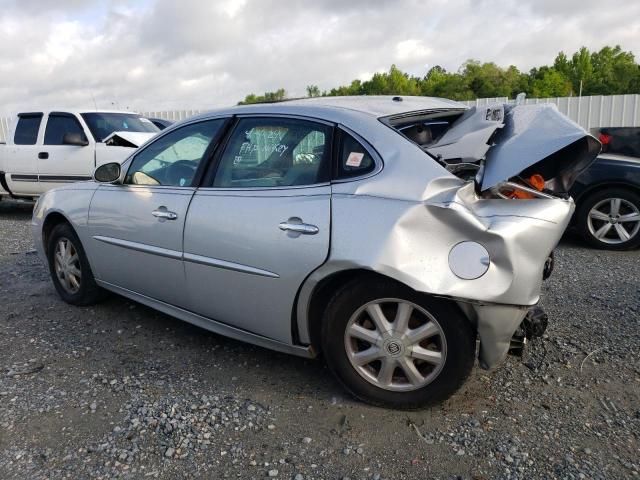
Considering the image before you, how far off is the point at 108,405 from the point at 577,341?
116 inches

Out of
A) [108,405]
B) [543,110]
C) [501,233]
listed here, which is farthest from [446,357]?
[108,405]

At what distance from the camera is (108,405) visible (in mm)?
3064

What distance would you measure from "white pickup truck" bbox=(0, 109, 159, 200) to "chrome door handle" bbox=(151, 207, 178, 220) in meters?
5.28

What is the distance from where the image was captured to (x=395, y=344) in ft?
9.20

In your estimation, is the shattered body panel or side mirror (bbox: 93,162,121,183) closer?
the shattered body panel

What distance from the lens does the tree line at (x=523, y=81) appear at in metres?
45.9

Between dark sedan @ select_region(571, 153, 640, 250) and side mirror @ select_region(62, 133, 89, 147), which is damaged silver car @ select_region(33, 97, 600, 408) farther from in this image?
side mirror @ select_region(62, 133, 89, 147)

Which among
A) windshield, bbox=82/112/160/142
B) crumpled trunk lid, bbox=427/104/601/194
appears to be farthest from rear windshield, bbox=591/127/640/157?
windshield, bbox=82/112/160/142

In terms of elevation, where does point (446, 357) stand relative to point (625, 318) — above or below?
above

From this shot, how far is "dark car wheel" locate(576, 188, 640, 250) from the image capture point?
633cm

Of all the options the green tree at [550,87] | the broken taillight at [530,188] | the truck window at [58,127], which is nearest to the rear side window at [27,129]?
the truck window at [58,127]

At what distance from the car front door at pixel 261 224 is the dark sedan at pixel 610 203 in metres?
4.46

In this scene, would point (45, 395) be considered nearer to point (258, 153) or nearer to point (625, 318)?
point (258, 153)

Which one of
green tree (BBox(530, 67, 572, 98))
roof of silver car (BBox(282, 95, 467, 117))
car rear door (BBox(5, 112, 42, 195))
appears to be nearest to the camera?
roof of silver car (BBox(282, 95, 467, 117))
